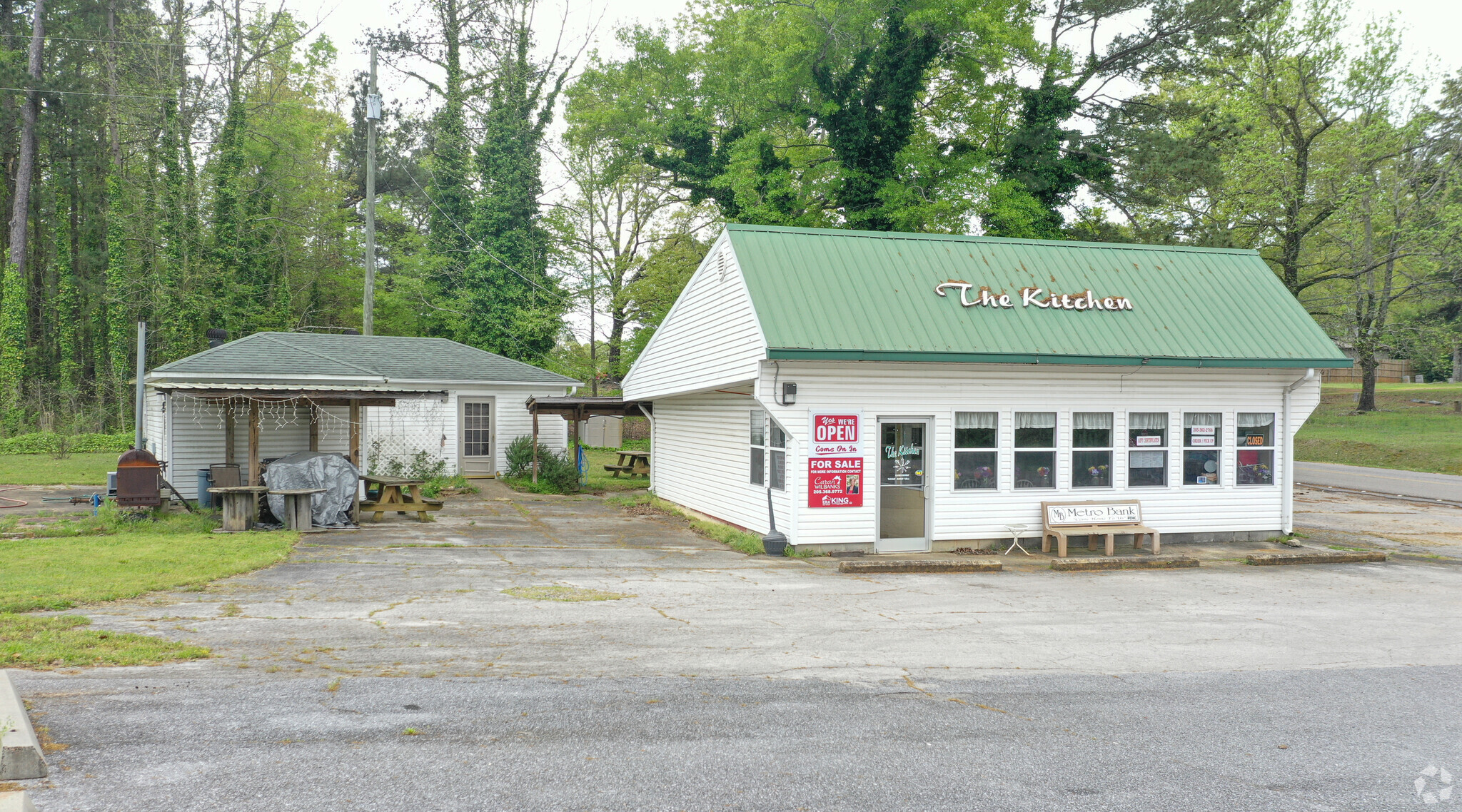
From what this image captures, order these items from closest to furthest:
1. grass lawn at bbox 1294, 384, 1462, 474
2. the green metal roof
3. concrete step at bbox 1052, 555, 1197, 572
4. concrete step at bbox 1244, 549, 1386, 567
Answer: concrete step at bbox 1052, 555, 1197, 572 → the green metal roof → concrete step at bbox 1244, 549, 1386, 567 → grass lawn at bbox 1294, 384, 1462, 474

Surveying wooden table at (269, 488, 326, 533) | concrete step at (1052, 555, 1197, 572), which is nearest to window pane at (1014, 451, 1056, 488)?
concrete step at (1052, 555, 1197, 572)

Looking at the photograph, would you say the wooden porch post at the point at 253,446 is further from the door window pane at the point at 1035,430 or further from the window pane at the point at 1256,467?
the window pane at the point at 1256,467

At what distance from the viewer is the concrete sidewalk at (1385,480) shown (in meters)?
23.7

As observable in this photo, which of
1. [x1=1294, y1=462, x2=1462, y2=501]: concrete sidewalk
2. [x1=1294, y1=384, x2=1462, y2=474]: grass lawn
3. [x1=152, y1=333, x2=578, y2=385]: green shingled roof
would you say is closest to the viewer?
[x1=152, y1=333, x2=578, y2=385]: green shingled roof

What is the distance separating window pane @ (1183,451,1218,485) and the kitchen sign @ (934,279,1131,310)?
2.74 meters

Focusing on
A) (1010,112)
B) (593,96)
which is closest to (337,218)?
(593,96)

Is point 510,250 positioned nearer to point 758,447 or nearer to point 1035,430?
point 758,447

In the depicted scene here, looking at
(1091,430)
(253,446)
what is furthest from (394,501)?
(1091,430)

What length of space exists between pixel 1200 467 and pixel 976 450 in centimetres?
427

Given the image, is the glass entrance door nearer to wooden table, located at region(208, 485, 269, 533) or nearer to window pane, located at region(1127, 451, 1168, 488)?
window pane, located at region(1127, 451, 1168, 488)

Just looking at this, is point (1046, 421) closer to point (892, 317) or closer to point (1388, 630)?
point (892, 317)

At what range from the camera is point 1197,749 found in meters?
5.81

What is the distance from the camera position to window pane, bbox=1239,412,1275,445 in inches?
605

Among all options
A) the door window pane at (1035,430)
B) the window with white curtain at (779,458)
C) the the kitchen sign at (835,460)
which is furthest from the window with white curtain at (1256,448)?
the window with white curtain at (779,458)
